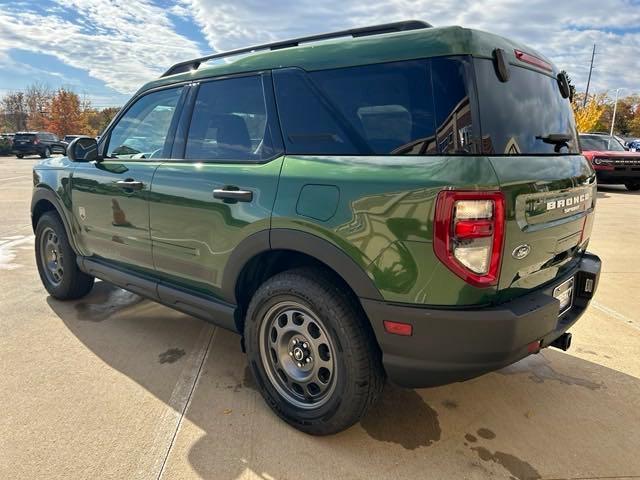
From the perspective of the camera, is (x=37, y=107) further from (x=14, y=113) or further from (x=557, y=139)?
(x=557, y=139)

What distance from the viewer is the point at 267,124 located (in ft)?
8.35

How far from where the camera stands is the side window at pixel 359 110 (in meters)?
2.00

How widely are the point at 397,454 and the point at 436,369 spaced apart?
1.87 ft

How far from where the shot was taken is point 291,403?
2.51 meters

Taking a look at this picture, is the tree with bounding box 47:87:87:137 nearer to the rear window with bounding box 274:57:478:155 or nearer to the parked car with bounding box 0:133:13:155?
the parked car with bounding box 0:133:13:155

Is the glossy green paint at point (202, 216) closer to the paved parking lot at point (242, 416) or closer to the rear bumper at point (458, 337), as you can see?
the paved parking lot at point (242, 416)

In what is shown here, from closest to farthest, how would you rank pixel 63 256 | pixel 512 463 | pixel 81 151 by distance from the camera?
pixel 512 463 < pixel 81 151 < pixel 63 256

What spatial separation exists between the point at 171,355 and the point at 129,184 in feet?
4.06

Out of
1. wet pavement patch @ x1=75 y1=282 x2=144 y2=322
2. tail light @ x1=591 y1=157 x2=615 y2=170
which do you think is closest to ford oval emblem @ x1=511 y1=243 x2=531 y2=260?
wet pavement patch @ x1=75 y1=282 x2=144 y2=322

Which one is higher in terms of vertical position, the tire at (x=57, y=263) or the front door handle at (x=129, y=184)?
the front door handle at (x=129, y=184)

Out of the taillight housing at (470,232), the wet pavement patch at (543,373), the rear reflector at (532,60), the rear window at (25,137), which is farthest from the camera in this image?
the rear window at (25,137)

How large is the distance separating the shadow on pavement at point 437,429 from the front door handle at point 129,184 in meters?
1.17

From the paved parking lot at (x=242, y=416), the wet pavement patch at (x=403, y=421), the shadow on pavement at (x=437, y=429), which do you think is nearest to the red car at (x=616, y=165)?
the paved parking lot at (x=242, y=416)

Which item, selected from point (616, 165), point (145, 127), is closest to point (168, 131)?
point (145, 127)
